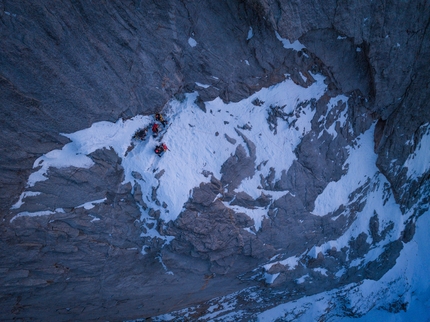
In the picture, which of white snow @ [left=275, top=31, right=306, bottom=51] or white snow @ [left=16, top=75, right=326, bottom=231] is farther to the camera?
white snow @ [left=275, top=31, right=306, bottom=51]

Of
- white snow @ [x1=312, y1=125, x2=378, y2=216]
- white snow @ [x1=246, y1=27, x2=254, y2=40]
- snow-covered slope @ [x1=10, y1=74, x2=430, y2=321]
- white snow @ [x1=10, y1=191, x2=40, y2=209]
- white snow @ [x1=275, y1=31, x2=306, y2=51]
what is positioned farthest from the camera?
white snow @ [x1=312, y1=125, x2=378, y2=216]

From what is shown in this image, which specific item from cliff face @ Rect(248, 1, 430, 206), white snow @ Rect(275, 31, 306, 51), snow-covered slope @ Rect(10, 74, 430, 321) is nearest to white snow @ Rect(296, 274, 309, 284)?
snow-covered slope @ Rect(10, 74, 430, 321)

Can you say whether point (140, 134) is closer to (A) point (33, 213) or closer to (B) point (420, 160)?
(A) point (33, 213)

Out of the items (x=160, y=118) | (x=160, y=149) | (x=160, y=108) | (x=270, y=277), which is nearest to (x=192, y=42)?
(x=160, y=108)

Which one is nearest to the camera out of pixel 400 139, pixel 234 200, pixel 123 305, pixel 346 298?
pixel 234 200

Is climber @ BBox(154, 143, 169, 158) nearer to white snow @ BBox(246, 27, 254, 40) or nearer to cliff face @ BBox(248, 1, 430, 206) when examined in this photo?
white snow @ BBox(246, 27, 254, 40)

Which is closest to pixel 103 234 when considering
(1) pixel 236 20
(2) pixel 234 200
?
(2) pixel 234 200

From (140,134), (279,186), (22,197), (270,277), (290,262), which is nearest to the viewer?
(22,197)

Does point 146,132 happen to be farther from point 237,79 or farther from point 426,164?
point 426,164
